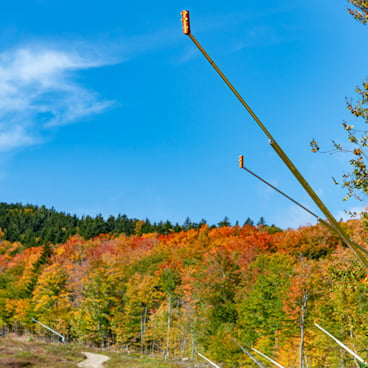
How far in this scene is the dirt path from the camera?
6169 centimetres

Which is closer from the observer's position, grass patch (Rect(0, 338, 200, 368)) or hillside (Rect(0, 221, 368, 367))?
hillside (Rect(0, 221, 368, 367))

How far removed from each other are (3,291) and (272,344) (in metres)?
82.3

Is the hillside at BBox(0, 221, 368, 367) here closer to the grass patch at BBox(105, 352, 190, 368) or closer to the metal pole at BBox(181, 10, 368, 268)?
the grass patch at BBox(105, 352, 190, 368)

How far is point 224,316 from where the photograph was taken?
58.3m

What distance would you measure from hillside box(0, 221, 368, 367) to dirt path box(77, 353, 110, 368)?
753 centimetres

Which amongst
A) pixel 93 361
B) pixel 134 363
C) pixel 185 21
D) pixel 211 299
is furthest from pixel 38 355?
pixel 185 21

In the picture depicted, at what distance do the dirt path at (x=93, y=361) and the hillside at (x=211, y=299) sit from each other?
753 centimetres

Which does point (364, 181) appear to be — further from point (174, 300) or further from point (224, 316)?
point (174, 300)

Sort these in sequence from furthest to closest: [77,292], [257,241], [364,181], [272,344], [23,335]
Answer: [23,335]
[77,292]
[257,241]
[272,344]
[364,181]

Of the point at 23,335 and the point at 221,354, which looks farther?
the point at 23,335

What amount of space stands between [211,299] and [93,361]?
19.9 m

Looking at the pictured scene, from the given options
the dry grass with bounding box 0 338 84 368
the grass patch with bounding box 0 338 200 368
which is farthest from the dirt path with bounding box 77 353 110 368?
the dry grass with bounding box 0 338 84 368

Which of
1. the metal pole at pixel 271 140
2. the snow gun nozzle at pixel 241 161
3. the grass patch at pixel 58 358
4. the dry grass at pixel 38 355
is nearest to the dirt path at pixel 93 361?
the grass patch at pixel 58 358

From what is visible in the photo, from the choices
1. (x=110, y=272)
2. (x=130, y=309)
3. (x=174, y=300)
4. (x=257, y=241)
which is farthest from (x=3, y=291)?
(x=257, y=241)
